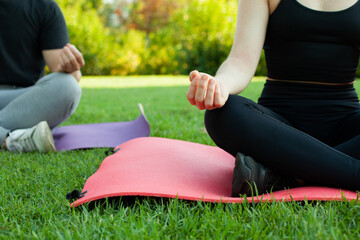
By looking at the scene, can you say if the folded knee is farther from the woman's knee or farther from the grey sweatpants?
the woman's knee

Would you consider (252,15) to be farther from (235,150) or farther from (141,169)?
(141,169)

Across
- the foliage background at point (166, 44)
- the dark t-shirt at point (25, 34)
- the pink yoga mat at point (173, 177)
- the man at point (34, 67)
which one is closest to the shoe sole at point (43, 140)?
the man at point (34, 67)

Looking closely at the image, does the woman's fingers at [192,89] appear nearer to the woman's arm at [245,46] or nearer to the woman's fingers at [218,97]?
the woman's fingers at [218,97]

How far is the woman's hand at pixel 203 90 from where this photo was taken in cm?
108

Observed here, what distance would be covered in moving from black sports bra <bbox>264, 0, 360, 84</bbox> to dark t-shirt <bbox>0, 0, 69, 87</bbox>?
60.9 inches

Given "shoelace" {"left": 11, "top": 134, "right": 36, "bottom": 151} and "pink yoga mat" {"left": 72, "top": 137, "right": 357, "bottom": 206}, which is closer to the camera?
"pink yoga mat" {"left": 72, "top": 137, "right": 357, "bottom": 206}

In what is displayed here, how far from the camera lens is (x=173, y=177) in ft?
4.30

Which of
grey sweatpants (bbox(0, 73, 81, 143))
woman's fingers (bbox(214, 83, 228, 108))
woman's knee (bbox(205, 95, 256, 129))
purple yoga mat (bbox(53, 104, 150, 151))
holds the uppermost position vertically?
woman's fingers (bbox(214, 83, 228, 108))

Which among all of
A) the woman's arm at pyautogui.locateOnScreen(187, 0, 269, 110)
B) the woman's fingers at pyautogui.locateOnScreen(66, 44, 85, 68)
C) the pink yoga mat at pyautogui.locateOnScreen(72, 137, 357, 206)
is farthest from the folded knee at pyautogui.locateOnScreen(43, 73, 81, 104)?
the woman's arm at pyautogui.locateOnScreen(187, 0, 269, 110)

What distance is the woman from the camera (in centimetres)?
118

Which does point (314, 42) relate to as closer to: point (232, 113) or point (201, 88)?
point (232, 113)

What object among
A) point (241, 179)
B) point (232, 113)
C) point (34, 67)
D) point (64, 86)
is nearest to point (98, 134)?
point (64, 86)

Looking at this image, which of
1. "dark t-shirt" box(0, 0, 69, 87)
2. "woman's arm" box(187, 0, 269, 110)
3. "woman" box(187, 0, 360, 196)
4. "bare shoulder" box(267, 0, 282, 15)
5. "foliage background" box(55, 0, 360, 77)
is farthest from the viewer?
"foliage background" box(55, 0, 360, 77)

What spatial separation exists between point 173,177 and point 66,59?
47.5 inches
